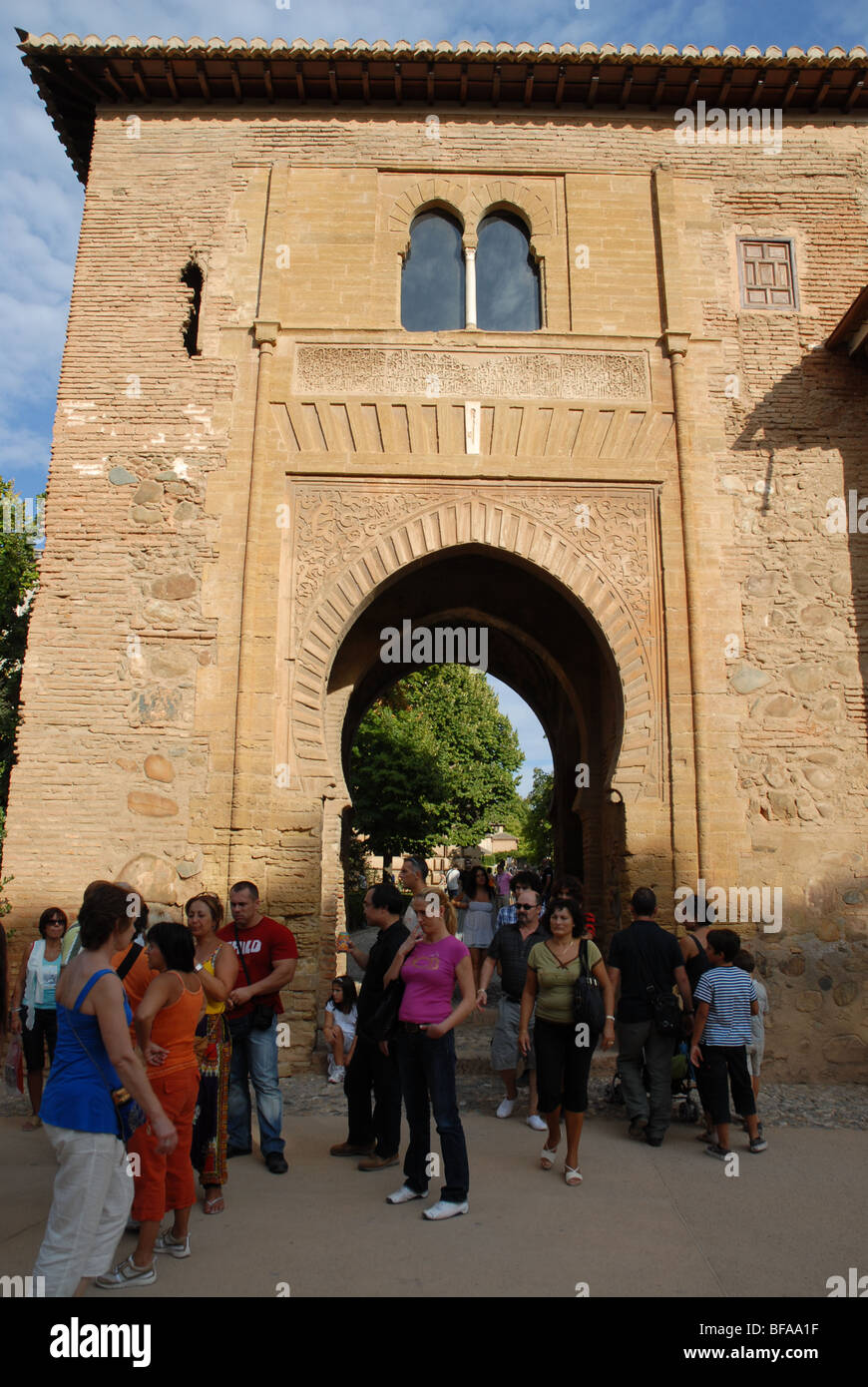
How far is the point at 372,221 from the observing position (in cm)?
947

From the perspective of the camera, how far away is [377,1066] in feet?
17.2

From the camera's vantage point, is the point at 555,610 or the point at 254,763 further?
the point at 555,610

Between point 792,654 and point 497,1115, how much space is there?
15.9ft

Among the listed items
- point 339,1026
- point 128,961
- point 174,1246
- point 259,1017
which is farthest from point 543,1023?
point 339,1026

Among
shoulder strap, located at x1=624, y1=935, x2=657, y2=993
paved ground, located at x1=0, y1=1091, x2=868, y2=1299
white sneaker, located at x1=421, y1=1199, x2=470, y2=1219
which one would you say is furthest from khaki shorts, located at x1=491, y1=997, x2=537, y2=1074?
white sneaker, located at x1=421, y1=1199, x2=470, y2=1219

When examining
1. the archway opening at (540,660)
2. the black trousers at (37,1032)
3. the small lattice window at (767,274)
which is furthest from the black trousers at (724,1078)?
the small lattice window at (767,274)

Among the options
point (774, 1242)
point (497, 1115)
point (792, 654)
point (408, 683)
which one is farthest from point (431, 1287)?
point (408, 683)

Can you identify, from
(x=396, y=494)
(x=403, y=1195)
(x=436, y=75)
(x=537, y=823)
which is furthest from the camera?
(x=537, y=823)

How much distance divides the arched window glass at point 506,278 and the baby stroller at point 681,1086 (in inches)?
270

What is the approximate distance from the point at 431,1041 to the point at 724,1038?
6.87ft

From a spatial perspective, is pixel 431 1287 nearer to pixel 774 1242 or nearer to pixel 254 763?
pixel 774 1242

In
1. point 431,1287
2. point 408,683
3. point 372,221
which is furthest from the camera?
point 408,683

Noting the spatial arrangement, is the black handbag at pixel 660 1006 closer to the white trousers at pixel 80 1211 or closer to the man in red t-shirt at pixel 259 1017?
the man in red t-shirt at pixel 259 1017

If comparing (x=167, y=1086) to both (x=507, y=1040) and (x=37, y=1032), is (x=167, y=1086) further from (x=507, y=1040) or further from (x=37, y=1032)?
(x=507, y=1040)
